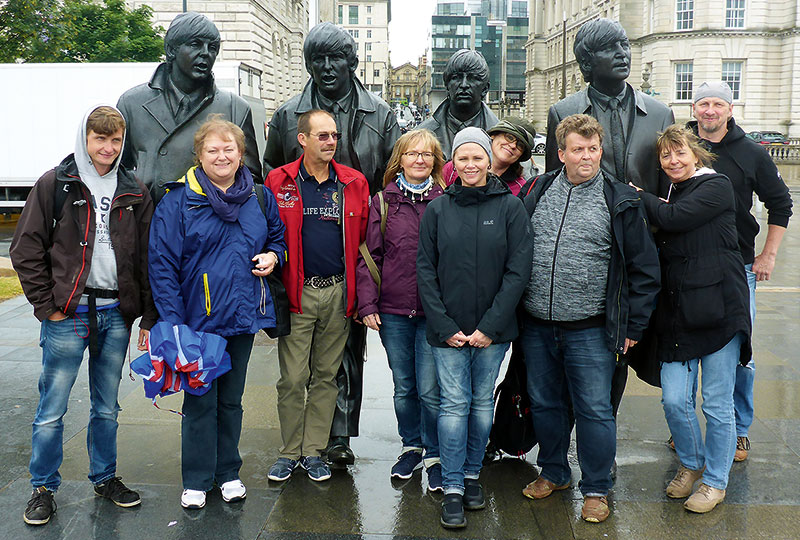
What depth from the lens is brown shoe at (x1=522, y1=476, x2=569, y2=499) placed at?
386 cm

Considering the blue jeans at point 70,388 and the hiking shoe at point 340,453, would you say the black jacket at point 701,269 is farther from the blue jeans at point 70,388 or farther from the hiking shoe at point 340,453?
the blue jeans at point 70,388

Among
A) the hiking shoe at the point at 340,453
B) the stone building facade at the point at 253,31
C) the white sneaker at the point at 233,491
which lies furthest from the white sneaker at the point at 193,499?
the stone building facade at the point at 253,31

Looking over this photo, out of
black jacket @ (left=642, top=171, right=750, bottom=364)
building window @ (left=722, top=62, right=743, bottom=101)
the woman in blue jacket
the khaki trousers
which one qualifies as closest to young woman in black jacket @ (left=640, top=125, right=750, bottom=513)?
black jacket @ (left=642, top=171, right=750, bottom=364)

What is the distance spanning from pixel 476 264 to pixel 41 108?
50.0 ft

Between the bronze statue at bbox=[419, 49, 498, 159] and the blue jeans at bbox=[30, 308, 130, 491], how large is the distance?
2.21m

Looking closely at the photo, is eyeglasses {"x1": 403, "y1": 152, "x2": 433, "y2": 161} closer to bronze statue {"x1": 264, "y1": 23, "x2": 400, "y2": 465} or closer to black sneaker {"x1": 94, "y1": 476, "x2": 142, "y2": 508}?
bronze statue {"x1": 264, "y1": 23, "x2": 400, "y2": 465}

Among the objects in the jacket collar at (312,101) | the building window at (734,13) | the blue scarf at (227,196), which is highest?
the building window at (734,13)

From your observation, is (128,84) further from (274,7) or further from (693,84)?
(693,84)

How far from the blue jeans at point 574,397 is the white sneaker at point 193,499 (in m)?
1.74

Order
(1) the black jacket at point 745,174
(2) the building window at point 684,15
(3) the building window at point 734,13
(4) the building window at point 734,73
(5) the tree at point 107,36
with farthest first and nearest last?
(2) the building window at point 684,15, (4) the building window at point 734,73, (3) the building window at point 734,13, (5) the tree at point 107,36, (1) the black jacket at point 745,174

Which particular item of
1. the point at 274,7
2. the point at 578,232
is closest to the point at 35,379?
the point at 578,232

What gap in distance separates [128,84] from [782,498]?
15849 mm

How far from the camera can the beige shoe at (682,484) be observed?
385 cm

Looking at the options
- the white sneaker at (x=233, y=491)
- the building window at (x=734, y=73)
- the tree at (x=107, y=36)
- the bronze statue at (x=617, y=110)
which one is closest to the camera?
the white sneaker at (x=233, y=491)
